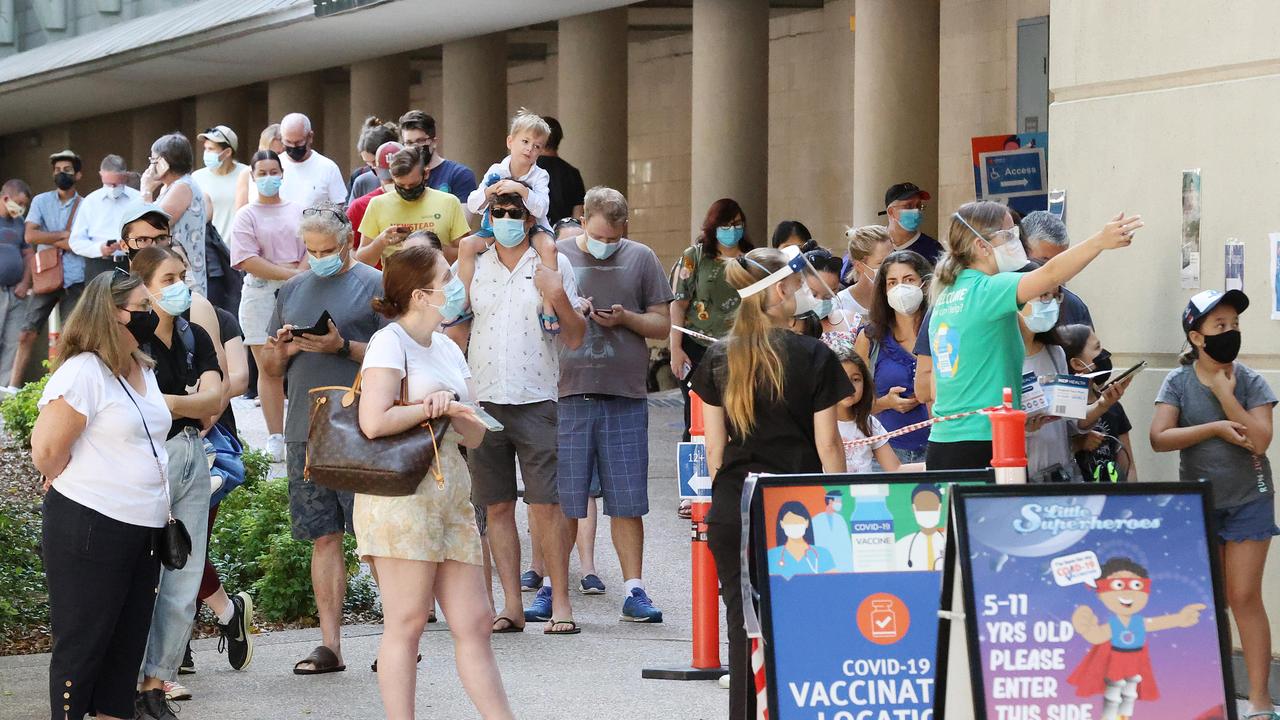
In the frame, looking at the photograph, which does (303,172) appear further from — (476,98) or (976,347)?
(476,98)

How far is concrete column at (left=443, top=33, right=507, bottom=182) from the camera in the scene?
22.3 metres

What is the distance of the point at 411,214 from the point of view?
31.0 feet

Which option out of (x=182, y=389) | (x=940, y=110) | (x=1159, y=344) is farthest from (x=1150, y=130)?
(x=940, y=110)

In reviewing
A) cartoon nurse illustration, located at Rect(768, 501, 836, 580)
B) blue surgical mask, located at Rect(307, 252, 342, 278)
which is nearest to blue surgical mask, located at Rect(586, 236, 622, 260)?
blue surgical mask, located at Rect(307, 252, 342, 278)

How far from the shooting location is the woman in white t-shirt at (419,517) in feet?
18.8

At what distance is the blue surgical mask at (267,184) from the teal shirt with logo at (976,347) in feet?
18.3

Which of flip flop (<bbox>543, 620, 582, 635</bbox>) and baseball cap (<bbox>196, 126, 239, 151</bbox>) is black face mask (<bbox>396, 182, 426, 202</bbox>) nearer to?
flip flop (<bbox>543, 620, 582, 635</bbox>)

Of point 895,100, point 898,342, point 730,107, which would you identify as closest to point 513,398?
point 898,342

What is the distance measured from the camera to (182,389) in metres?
6.78

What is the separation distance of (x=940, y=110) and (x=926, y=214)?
162 cm

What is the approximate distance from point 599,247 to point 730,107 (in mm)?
9746

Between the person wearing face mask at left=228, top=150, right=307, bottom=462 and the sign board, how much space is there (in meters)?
4.30

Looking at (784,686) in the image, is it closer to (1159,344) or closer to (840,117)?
(1159,344)

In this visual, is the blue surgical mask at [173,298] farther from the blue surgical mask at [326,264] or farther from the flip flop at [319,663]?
the flip flop at [319,663]
